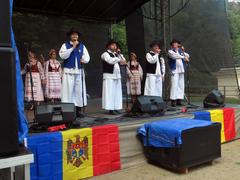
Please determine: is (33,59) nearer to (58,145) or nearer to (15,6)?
(15,6)

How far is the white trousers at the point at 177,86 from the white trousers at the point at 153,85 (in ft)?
0.96

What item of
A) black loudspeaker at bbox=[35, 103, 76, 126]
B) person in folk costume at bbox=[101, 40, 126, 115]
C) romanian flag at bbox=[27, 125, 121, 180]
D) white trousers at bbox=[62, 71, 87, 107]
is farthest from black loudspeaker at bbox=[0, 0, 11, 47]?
person in folk costume at bbox=[101, 40, 126, 115]

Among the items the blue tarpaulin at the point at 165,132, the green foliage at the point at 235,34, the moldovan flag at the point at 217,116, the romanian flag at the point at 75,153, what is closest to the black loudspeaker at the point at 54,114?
the romanian flag at the point at 75,153

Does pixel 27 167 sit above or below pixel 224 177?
above

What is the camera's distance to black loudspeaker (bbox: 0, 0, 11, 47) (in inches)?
55.7

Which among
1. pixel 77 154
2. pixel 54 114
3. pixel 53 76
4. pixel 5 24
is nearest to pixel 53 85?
pixel 53 76

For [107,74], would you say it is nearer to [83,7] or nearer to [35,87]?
[35,87]

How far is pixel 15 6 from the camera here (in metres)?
6.65

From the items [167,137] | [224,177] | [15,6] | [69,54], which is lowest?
[224,177]

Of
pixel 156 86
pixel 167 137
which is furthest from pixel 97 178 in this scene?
pixel 156 86

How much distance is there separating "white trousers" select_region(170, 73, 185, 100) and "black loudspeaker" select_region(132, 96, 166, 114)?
1.38 m

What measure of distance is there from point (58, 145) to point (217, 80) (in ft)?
13.5

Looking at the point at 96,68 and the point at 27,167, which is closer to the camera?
the point at 27,167

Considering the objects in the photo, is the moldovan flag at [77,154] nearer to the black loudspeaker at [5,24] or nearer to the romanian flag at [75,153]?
the romanian flag at [75,153]
